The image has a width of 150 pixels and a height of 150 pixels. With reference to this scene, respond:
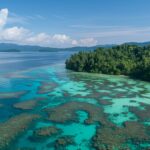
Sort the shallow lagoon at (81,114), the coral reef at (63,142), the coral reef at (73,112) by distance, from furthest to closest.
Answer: the coral reef at (73,112) → the shallow lagoon at (81,114) → the coral reef at (63,142)

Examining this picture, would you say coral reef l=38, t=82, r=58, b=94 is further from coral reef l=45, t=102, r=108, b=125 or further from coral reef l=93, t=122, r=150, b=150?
coral reef l=93, t=122, r=150, b=150

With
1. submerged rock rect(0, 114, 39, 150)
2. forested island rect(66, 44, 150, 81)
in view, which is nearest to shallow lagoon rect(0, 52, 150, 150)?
submerged rock rect(0, 114, 39, 150)

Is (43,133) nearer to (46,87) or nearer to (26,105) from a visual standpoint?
(26,105)

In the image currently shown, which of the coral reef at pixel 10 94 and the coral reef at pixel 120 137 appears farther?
→ the coral reef at pixel 10 94

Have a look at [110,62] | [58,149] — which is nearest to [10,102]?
[58,149]

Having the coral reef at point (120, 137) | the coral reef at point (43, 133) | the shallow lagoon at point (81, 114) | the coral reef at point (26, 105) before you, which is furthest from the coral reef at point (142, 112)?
the coral reef at point (26, 105)

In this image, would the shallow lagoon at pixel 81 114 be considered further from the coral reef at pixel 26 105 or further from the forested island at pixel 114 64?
the forested island at pixel 114 64

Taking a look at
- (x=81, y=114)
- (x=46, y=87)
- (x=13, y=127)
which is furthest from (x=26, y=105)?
(x=46, y=87)
